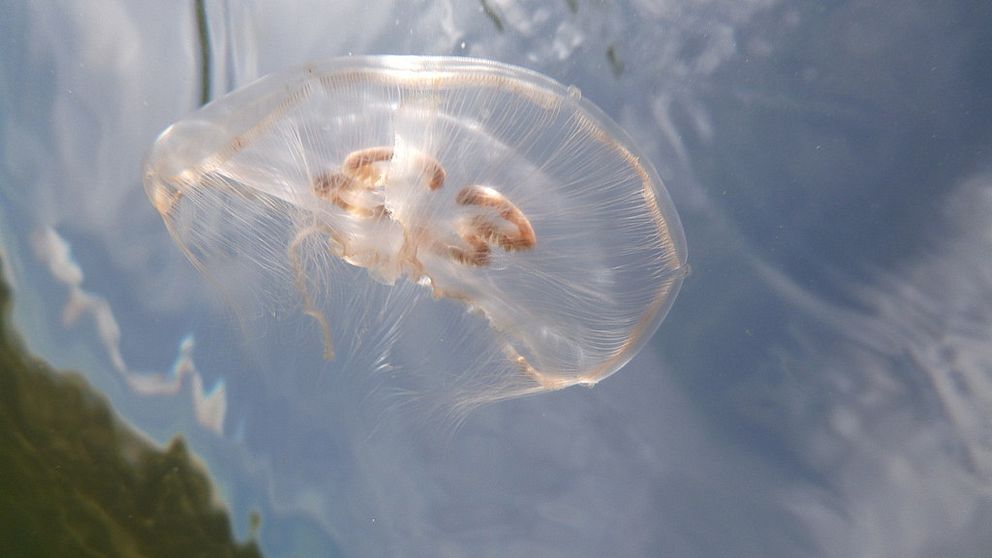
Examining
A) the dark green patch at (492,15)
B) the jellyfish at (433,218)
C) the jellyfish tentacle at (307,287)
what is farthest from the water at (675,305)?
the jellyfish at (433,218)

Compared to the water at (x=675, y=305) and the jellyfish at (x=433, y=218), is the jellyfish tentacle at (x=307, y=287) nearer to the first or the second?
the jellyfish at (x=433, y=218)

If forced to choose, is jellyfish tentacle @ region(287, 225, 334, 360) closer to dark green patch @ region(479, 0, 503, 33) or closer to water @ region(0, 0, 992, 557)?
water @ region(0, 0, 992, 557)

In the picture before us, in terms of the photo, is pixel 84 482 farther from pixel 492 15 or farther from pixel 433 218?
pixel 492 15

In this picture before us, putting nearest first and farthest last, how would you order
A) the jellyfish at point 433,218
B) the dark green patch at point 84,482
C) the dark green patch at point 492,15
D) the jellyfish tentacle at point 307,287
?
1. the jellyfish at point 433,218
2. the jellyfish tentacle at point 307,287
3. the dark green patch at point 492,15
4. the dark green patch at point 84,482

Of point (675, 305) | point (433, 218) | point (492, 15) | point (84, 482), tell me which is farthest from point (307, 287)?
point (84, 482)

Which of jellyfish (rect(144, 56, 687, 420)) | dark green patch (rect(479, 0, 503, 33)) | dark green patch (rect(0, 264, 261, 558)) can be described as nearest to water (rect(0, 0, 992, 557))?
dark green patch (rect(479, 0, 503, 33))

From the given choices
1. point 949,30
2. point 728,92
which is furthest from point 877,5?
point 728,92
